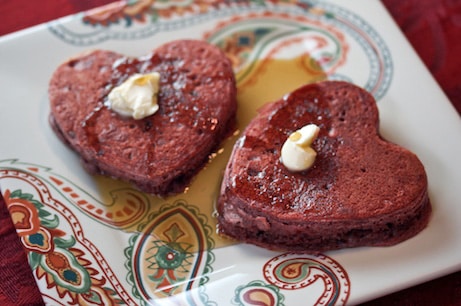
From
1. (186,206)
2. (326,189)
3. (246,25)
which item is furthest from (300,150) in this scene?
(246,25)

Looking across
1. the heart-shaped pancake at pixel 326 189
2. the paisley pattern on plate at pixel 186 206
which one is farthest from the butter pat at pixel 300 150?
the paisley pattern on plate at pixel 186 206

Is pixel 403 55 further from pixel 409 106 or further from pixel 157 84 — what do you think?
pixel 157 84

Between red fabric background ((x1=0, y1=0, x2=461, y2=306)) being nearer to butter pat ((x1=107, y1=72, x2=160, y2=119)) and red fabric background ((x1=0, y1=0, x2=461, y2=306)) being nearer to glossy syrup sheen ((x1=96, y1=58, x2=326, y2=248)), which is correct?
glossy syrup sheen ((x1=96, y1=58, x2=326, y2=248))

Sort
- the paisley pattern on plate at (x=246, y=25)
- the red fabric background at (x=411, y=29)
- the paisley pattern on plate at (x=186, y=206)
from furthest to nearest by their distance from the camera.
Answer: the paisley pattern on plate at (x=246, y=25)
the red fabric background at (x=411, y=29)
the paisley pattern on plate at (x=186, y=206)

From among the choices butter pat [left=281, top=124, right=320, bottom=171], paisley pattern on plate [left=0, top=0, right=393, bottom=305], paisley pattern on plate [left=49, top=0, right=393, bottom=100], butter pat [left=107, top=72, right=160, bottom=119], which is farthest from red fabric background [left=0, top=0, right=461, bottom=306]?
butter pat [left=281, top=124, right=320, bottom=171]

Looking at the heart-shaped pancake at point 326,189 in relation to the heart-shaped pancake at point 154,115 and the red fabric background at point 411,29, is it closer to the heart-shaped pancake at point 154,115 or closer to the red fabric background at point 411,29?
the heart-shaped pancake at point 154,115

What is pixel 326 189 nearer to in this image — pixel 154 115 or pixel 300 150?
pixel 300 150
